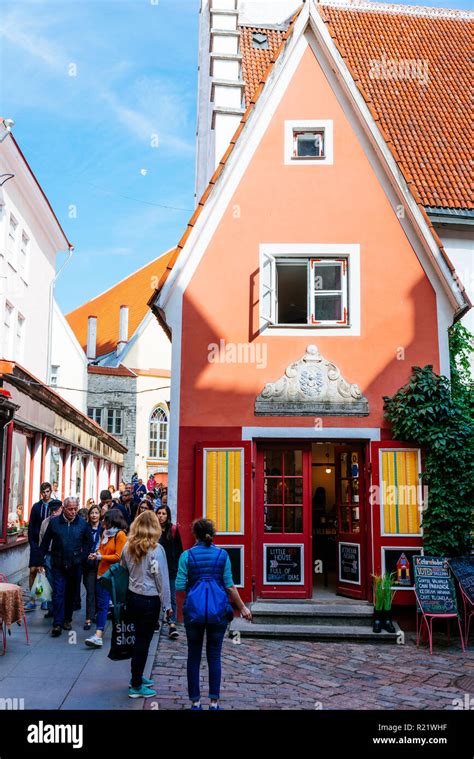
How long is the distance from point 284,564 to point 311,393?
2.61 metres

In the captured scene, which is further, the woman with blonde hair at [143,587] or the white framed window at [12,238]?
the white framed window at [12,238]

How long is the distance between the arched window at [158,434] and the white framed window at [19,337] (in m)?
21.2

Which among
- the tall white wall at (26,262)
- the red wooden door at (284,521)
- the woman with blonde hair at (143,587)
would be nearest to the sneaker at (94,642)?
the woman with blonde hair at (143,587)

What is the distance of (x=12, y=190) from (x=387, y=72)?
11869 millimetres

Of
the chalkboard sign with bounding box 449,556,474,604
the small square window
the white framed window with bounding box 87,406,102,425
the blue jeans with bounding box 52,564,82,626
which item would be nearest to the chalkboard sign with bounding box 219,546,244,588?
the blue jeans with bounding box 52,564,82,626

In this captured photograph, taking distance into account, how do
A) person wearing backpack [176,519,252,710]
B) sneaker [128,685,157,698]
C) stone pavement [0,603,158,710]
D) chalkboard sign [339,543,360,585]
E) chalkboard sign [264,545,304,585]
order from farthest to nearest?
chalkboard sign [339,543,360,585], chalkboard sign [264,545,304,585], sneaker [128,685,157,698], stone pavement [0,603,158,710], person wearing backpack [176,519,252,710]

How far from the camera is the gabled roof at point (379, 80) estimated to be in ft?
40.6

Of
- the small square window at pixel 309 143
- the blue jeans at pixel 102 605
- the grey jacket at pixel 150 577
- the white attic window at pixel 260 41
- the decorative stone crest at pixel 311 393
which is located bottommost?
the blue jeans at pixel 102 605

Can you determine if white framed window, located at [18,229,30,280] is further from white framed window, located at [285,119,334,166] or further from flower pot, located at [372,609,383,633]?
flower pot, located at [372,609,383,633]

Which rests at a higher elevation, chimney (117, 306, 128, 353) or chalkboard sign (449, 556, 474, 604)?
chimney (117, 306, 128, 353)

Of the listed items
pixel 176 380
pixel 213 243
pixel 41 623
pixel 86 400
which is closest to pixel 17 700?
pixel 41 623

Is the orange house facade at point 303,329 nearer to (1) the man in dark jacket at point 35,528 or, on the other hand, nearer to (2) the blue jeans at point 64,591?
(1) the man in dark jacket at point 35,528

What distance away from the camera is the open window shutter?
12.2m

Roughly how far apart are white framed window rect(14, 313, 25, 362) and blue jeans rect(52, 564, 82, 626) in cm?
1636
